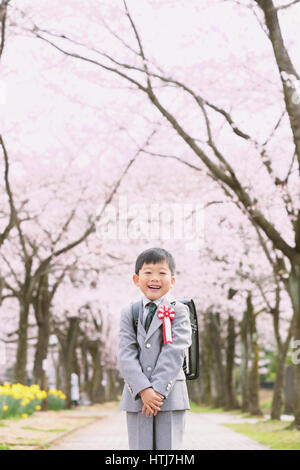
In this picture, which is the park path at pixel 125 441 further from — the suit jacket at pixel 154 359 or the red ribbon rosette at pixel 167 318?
the red ribbon rosette at pixel 167 318

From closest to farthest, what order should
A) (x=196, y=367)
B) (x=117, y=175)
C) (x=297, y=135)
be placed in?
(x=196, y=367), (x=297, y=135), (x=117, y=175)

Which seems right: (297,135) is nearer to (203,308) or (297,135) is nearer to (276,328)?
(276,328)

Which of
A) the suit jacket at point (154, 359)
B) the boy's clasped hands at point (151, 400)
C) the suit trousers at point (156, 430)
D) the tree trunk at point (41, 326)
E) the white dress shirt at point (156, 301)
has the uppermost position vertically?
the tree trunk at point (41, 326)

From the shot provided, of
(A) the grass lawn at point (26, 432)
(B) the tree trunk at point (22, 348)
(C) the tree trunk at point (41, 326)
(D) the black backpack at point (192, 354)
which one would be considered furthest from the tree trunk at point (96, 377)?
(D) the black backpack at point (192, 354)

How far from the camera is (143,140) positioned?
18406mm

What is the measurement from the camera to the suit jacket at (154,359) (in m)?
3.98

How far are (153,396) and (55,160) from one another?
18.3 meters

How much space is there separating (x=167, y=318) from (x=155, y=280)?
0.81ft

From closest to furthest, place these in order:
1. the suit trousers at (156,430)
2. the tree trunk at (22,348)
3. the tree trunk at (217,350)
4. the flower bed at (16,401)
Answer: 1. the suit trousers at (156,430)
2. the flower bed at (16,401)
3. the tree trunk at (22,348)
4. the tree trunk at (217,350)

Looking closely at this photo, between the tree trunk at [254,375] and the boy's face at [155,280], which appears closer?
the boy's face at [155,280]

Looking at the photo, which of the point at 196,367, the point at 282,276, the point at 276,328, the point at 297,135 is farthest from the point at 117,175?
the point at 196,367

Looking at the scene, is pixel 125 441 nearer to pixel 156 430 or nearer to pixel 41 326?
pixel 156 430

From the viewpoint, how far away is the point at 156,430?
4.09m

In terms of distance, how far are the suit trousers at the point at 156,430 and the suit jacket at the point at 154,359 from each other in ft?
0.19
